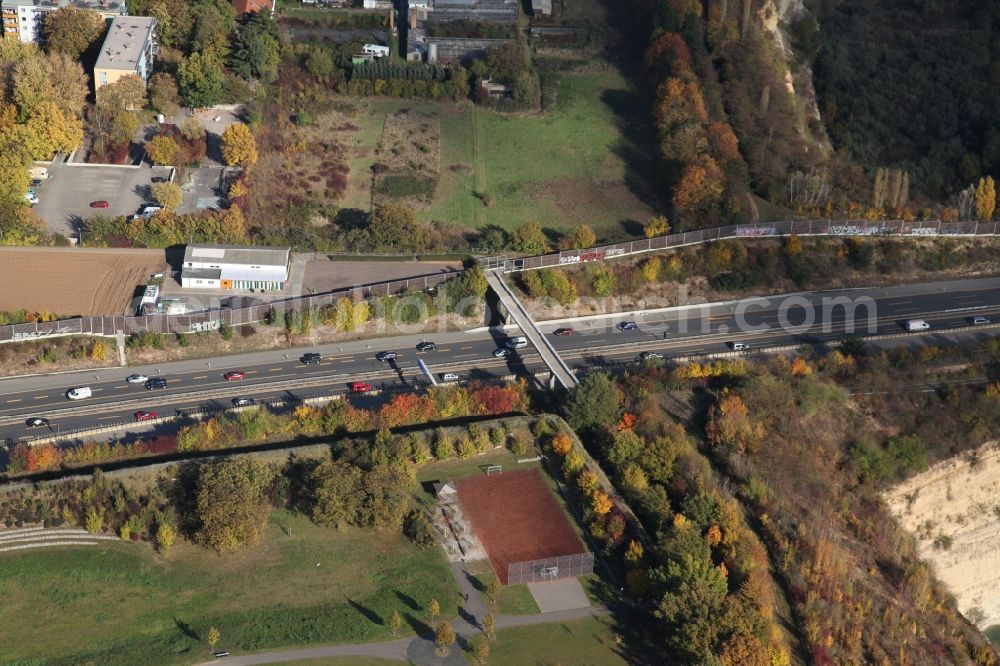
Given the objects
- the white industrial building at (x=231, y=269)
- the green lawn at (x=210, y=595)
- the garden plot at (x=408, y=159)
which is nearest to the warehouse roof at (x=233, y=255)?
the white industrial building at (x=231, y=269)

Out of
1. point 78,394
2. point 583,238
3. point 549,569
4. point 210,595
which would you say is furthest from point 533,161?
point 210,595

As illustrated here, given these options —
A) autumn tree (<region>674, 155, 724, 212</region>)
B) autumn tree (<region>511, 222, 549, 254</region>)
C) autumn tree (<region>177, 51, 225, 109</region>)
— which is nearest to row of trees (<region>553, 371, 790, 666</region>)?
autumn tree (<region>511, 222, 549, 254</region>)

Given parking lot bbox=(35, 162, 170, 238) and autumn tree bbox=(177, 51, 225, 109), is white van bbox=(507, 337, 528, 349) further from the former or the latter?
autumn tree bbox=(177, 51, 225, 109)

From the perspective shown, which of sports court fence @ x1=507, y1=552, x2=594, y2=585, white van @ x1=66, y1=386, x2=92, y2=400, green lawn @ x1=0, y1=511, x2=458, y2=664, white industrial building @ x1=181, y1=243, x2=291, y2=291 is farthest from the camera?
white industrial building @ x1=181, y1=243, x2=291, y2=291

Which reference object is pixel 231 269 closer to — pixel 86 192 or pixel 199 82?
pixel 86 192

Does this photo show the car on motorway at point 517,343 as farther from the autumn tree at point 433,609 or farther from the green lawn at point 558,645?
the green lawn at point 558,645

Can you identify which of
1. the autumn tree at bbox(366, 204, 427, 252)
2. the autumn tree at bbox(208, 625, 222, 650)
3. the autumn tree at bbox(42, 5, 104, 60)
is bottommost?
the autumn tree at bbox(208, 625, 222, 650)

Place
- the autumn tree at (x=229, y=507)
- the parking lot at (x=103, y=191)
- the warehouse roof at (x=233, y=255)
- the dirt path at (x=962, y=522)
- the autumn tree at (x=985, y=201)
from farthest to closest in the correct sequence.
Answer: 1. the autumn tree at (x=985, y=201)
2. the parking lot at (x=103, y=191)
3. the warehouse roof at (x=233, y=255)
4. the dirt path at (x=962, y=522)
5. the autumn tree at (x=229, y=507)
